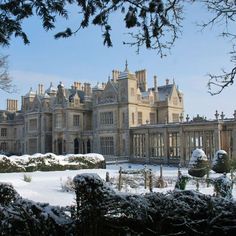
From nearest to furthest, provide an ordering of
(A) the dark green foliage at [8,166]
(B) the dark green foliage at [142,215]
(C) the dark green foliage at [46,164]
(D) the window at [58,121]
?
(B) the dark green foliage at [142,215]
(A) the dark green foliage at [8,166]
(C) the dark green foliage at [46,164]
(D) the window at [58,121]

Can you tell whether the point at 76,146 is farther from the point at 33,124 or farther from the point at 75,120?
the point at 33,124

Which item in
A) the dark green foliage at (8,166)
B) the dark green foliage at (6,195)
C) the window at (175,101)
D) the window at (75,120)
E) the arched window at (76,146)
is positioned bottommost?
the dark green foliage at (8,166)

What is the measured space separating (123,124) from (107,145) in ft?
10.6

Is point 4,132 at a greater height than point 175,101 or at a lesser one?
lesser

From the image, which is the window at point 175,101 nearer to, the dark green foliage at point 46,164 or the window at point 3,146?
the dark green foliage at point 46,164

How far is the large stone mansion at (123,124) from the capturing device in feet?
110

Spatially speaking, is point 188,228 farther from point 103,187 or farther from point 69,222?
point 69,222

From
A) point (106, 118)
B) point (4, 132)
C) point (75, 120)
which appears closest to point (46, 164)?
point (106, 118)

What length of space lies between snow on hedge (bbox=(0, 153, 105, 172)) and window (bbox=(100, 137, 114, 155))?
487 inches

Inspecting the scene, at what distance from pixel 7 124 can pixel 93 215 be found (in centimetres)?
6042

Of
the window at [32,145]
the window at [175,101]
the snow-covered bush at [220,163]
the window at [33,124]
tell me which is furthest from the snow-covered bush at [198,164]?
the window at [33,124]

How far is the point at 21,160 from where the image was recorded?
2581 cm

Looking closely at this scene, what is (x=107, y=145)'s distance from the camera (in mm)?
42500

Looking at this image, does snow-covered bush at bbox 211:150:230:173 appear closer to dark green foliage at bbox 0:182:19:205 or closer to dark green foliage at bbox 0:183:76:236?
dark green foliage at bbox 0:182:19:205
